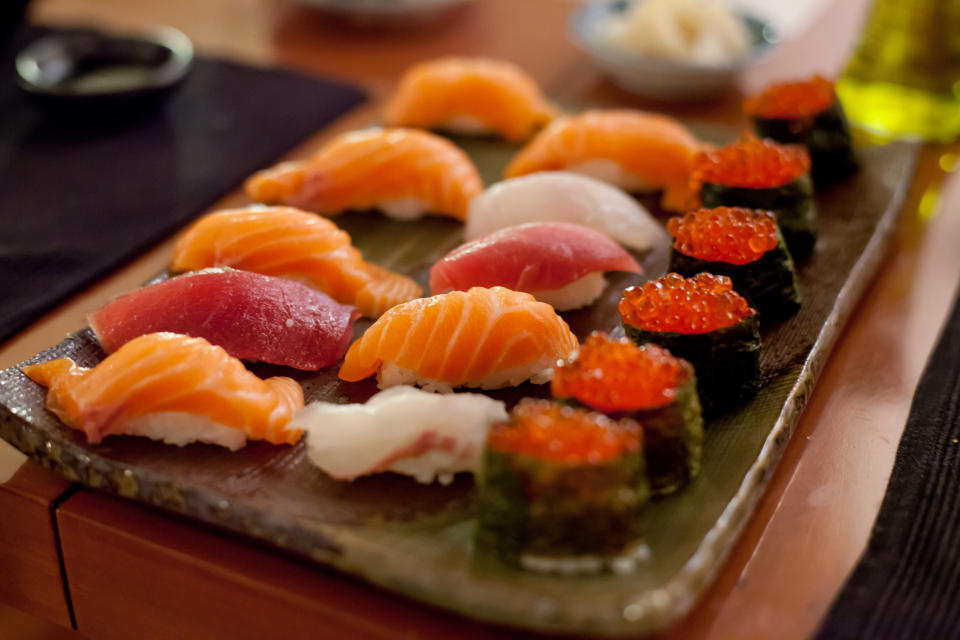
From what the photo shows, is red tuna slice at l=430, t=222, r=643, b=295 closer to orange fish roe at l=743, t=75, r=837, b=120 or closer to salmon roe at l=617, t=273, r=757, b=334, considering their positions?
salmon roe at l=617, t=273, r=757, b=334

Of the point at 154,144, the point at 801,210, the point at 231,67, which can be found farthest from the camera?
the point at 231,67

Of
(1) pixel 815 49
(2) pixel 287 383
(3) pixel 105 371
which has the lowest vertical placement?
(1) pixel 815 49

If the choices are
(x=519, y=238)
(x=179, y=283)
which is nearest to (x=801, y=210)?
(x=519, y=238)

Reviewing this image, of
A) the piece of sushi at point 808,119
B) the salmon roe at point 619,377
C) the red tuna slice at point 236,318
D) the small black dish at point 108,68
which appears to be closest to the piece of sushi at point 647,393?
the salmon roe at point 619,377

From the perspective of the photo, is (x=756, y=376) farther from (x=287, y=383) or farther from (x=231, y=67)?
(x=231, y=67)

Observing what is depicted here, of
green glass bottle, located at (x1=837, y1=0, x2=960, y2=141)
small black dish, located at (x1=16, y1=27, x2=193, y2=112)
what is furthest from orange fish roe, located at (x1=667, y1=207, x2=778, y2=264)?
small black dish, located at (x1=16, y1=27, x2=193, y2=112)
